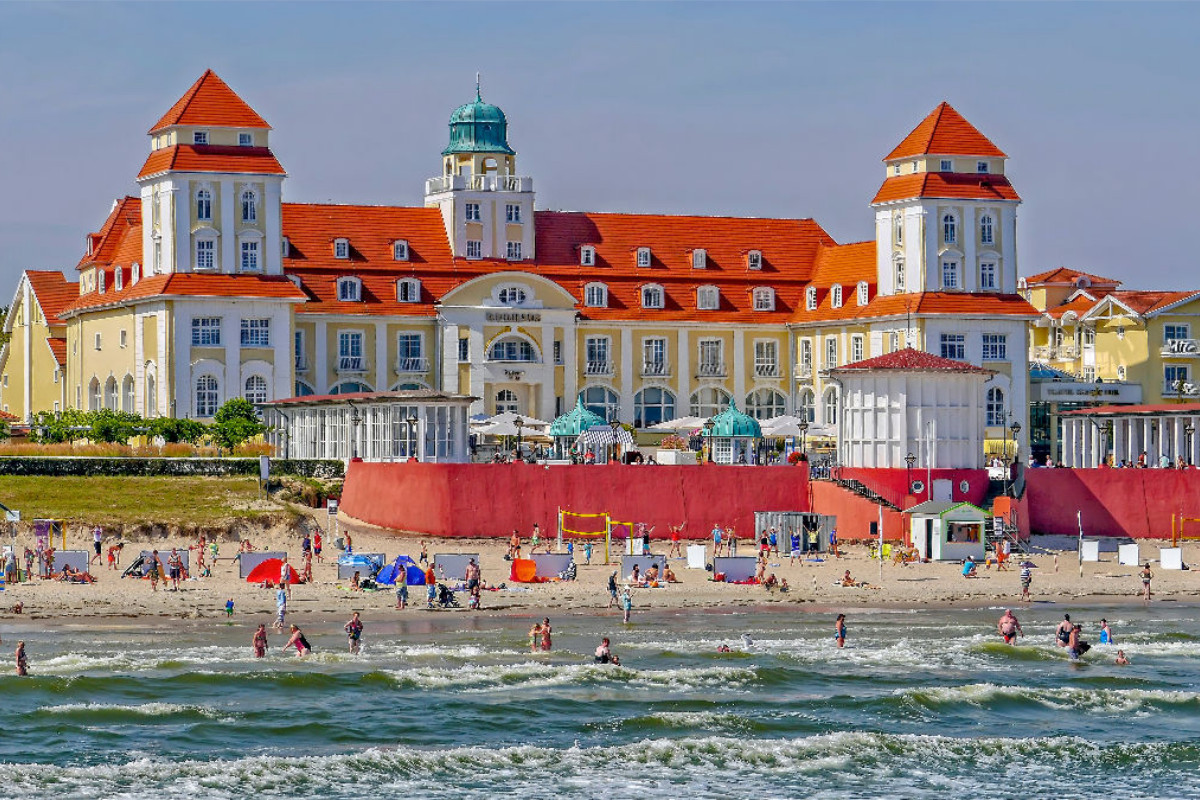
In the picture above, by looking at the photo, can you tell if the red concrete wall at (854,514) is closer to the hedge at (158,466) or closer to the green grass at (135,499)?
the hedge at (158,466)

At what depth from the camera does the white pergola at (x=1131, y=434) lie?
90.4m

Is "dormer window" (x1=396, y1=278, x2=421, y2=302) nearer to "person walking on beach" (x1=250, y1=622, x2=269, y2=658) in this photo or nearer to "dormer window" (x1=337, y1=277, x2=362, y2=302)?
"dormer window" (x1=337, y1=277, x2=362, y2=302)

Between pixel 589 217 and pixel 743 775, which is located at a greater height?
pixel 589 217

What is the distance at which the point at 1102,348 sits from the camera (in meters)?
116

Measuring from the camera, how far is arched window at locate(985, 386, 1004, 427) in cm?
10319

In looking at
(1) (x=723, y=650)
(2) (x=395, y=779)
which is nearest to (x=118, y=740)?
(2) (x=395, y=779)

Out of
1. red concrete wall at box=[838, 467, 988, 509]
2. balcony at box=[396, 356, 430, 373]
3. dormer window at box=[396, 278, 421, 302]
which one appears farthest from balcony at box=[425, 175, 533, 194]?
red concrete wall at box=[838, 467, 988, 509]

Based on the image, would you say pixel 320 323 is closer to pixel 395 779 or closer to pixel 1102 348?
pixel 1102 348

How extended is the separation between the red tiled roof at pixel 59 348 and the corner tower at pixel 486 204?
62.3 ft

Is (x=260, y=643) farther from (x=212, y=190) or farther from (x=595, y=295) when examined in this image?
(x=595, y=295)

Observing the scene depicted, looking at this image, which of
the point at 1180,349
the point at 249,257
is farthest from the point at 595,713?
the point at 1180,349

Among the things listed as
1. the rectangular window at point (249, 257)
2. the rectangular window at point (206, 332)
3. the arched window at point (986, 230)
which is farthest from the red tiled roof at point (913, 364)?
the rectangular window at point (249, 257)

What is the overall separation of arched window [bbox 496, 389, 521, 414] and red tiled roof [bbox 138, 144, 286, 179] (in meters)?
14.0

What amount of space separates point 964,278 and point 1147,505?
19.0m
